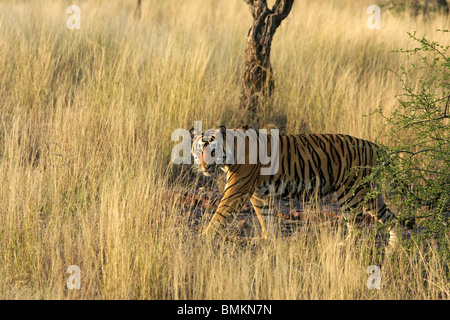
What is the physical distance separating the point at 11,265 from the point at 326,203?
2.89 metres

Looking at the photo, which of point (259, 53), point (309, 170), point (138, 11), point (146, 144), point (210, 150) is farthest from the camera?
point (138, 11)

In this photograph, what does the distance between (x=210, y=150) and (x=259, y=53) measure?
110 inches

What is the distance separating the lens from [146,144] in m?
5.96

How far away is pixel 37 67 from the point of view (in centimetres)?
725

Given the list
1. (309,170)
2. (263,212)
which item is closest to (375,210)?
(309,170)

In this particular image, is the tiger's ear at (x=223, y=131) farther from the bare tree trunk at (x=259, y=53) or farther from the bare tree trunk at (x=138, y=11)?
Result: the bare tree trunk at (x=138, y=11)

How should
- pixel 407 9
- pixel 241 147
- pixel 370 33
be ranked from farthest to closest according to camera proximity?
pixel 407 9 → pixel 370 33 → pixel 241 147

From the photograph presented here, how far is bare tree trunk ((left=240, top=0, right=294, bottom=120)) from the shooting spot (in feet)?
22.1

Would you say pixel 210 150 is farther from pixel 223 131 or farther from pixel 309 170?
pixel 309 170

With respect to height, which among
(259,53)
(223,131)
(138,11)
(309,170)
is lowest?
(309,170)

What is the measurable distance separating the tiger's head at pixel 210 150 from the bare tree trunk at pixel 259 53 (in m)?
2.30

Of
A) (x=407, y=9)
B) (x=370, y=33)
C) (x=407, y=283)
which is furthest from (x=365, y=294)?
(x=407, y=9)

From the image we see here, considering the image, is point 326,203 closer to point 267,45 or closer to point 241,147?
point 241,147

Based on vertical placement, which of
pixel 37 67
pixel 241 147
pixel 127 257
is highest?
pixel 37 67
